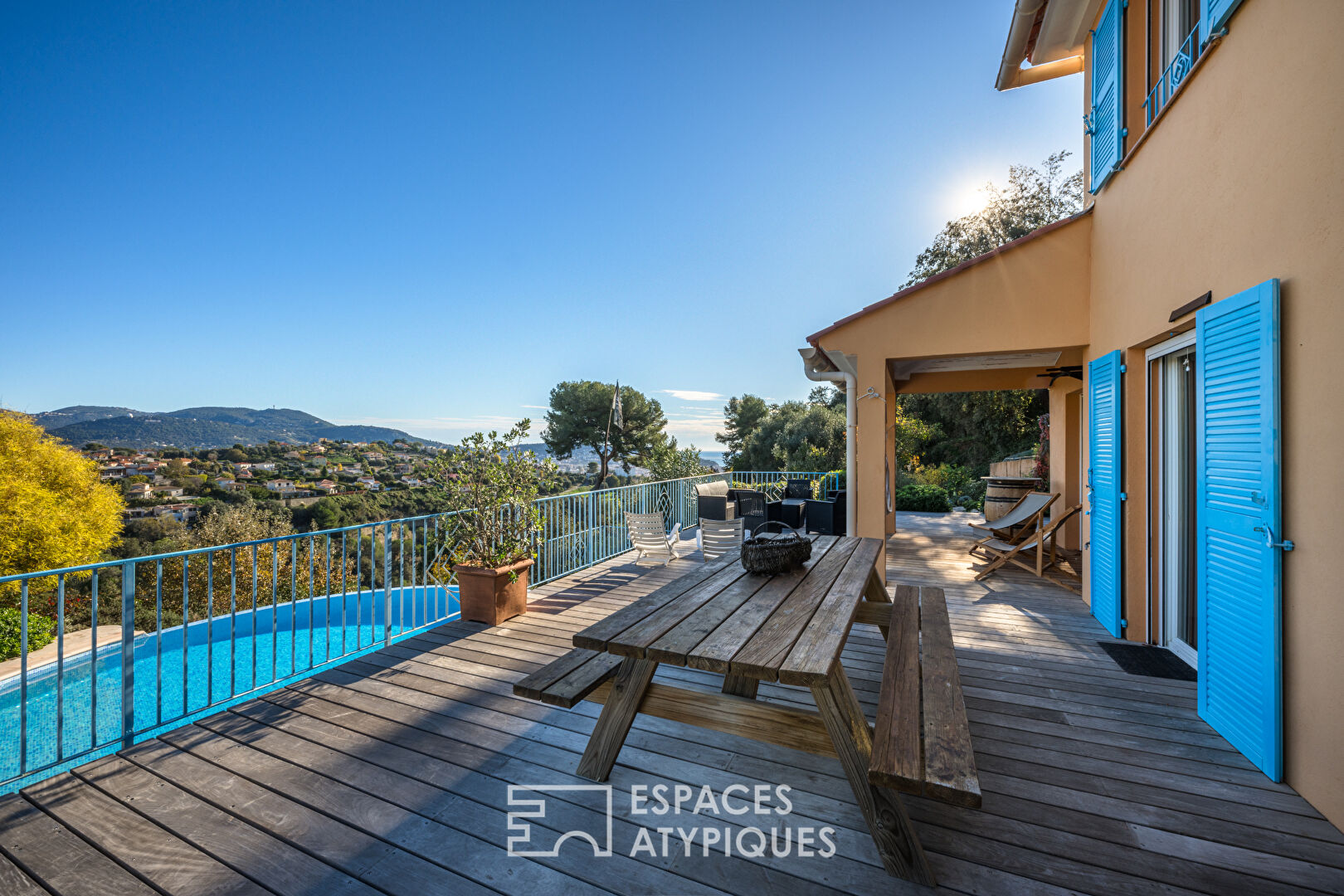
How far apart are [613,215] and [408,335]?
19727 millimetres

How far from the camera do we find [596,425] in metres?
24.3

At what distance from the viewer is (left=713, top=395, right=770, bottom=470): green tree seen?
23.9 m

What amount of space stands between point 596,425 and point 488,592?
20516 millimetres

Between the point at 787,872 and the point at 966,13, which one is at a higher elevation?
the point at 966,13

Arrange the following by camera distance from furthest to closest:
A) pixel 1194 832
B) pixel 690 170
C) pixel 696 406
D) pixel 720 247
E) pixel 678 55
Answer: pixel 696 406, pixel 720 247, pixel 690 170, pixel 678 55, pixel 1194 832

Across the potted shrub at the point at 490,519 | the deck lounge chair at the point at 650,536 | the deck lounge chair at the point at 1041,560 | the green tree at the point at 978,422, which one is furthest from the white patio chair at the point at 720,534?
the green tree at the point at 978,422

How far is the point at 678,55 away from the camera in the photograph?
7.36 meters

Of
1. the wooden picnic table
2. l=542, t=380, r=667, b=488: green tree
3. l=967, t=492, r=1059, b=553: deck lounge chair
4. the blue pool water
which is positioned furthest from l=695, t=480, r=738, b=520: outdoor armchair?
l=542, t=380, r=667, b=488: green tree

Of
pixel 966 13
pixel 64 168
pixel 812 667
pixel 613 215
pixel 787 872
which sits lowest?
pixel 787 872

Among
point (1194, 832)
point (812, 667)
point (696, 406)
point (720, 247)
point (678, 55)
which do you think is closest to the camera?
point (812, 667)

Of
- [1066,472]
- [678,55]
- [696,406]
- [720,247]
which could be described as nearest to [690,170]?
[678,55]

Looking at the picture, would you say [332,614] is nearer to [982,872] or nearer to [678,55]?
[982,872]
